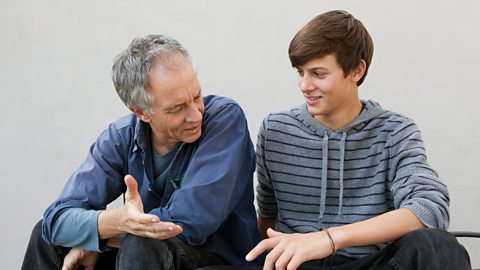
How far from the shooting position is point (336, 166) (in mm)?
1953

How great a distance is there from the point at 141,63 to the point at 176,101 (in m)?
0.14

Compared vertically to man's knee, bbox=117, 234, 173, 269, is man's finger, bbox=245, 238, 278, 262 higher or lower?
higher

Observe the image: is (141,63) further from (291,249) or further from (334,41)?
(291,249)

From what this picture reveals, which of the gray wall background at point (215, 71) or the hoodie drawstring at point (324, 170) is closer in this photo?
the hoodie drawstring at point (324, 170)

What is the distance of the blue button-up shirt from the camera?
1.77 m

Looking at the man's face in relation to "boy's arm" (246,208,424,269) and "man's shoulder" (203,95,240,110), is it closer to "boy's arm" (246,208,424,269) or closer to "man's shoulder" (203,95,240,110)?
"man's shoulder" (203,95,240,110)

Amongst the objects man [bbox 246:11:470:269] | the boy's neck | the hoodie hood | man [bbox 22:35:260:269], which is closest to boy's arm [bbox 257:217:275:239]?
man [bbox 246:11:470:269]

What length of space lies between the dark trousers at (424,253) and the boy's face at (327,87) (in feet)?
1.50

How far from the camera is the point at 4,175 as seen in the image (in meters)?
2.73

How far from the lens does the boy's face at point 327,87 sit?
185cm

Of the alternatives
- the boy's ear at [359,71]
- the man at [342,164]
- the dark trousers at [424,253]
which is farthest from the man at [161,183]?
the dark trousers at [424,253]

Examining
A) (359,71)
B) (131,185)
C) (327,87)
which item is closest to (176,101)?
(131,185)

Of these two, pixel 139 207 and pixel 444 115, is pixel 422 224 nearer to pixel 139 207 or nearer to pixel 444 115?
pixel 139 207

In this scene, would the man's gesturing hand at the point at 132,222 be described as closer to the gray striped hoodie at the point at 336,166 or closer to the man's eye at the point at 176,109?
the man's eye at the point at 176,109
